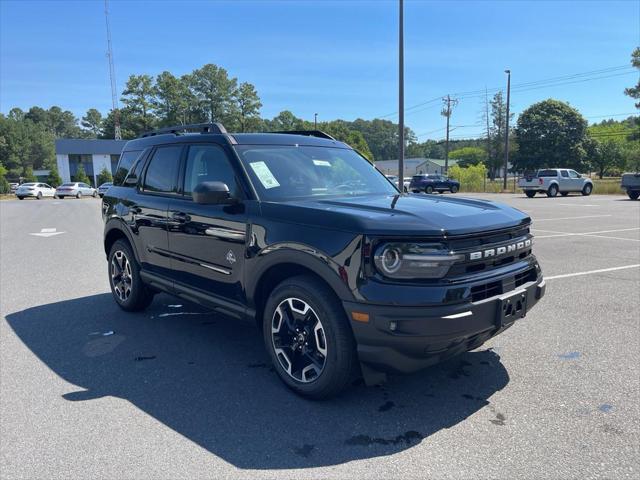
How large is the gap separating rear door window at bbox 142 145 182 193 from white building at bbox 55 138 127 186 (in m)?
72.6

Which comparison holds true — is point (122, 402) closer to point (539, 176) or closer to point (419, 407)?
point (419, 407)

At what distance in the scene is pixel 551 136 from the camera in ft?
241

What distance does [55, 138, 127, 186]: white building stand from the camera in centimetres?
7031

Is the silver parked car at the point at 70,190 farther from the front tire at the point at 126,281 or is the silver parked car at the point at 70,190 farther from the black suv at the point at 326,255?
the black suv at the point at 326,255

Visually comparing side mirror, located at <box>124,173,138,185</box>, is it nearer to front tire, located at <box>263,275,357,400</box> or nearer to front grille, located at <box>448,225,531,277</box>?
front tire, located at <box>263,275,357,400</box>

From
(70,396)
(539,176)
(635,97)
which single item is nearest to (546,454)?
(70,396)

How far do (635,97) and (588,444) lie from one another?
5007 cm

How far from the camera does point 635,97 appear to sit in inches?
1690

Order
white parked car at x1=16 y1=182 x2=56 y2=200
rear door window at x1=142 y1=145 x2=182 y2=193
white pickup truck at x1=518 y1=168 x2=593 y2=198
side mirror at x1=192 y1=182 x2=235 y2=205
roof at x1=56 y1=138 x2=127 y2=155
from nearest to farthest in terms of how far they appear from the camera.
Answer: side mirror at x1=192 y1=182 x2=235 y2=205
rear door window at x1=142 y1=145 x2=182 y2=193
white pickup truck at x1=518 y1=168 x2=593 y2=198
white parked car at x1=16 y1=182 x2=56 y2=200
roof at x1=56 y1=138 x2=127 y2=155

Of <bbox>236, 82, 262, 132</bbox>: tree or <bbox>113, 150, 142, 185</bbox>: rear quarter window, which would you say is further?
<bbox>236, 82, 262, 132</bbox>: tree

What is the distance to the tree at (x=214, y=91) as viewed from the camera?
301ft

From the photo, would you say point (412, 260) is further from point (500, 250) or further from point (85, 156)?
point (85, 156)

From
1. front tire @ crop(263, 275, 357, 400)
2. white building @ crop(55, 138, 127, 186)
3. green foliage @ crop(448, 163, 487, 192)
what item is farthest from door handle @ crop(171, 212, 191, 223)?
white building @ crop(55, 138, 127, 186)

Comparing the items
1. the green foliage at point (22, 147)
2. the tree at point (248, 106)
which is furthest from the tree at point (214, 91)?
the green foliage at point (22, 147)
